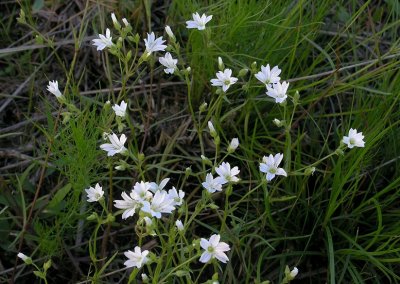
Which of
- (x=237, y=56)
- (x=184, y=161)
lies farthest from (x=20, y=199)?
(x=237, y=56)

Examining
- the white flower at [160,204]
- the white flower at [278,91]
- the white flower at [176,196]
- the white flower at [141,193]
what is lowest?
the white flower at [176,196]

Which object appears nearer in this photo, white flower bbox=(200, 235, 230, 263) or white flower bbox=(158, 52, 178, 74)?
white flower bbox=(200, 235, 230, 263)

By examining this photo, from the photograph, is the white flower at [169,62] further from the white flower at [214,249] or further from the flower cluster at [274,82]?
the white flower at [214,249]

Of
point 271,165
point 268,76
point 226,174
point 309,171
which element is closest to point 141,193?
point 226,174

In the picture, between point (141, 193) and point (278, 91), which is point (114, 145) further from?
point (278, 91)

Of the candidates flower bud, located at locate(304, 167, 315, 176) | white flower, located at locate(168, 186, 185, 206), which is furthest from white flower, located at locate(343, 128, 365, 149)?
white flower, located at locate(168, 186, 185, 206)

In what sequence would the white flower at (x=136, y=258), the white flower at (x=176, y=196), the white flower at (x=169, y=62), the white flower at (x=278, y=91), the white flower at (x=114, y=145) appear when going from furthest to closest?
the white flower at (x=169, y=62)
the white flower at (x=278, y=91)
the white flower at (x=114, y=145)
the white flower at (x=176, y=196)
the white flower at (x=136, y=258)

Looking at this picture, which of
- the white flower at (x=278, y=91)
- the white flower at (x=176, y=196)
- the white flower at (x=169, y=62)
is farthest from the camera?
the white flower at (x=169, y=62)

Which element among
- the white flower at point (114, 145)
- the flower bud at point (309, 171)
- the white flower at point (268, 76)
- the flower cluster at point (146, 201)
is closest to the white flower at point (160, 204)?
the flower cluster at point (146, 201)

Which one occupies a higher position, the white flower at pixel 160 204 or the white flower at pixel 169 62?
the white flower at pixel 169 62

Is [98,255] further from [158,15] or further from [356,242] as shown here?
[158,15]

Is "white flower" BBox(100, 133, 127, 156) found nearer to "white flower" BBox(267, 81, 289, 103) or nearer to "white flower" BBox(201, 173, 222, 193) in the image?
"white flower" BBox(201, 173, 222, 193)
